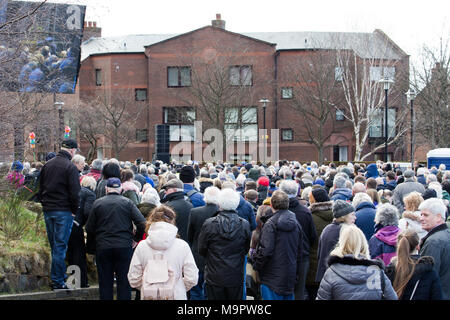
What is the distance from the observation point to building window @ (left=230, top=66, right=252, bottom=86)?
47.1m

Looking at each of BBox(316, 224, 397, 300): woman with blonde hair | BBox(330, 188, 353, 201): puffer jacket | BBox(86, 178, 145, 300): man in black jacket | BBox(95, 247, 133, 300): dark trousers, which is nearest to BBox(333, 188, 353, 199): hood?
BBox(330, 188, 353, 201): puffer jacket

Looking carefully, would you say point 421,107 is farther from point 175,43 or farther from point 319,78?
point 175,43

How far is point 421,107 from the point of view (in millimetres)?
41312

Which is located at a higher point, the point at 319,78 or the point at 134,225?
the point at 319,78

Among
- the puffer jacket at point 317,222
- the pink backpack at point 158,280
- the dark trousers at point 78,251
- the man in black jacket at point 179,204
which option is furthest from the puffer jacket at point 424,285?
the dark trousers at point 78,251

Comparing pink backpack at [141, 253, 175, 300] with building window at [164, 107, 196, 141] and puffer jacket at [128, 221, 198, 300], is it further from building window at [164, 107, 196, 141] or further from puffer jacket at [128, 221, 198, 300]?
building window at [164, 107, 196, 141]

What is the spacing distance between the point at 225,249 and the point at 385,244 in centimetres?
202

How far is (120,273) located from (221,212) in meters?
1.61

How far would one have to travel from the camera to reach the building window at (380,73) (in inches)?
1769

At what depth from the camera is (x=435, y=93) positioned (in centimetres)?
3903

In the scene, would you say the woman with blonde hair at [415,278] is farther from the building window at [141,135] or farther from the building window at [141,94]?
the building window at [141,94]

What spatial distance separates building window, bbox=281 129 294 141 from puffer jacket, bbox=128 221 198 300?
45.2 metres
